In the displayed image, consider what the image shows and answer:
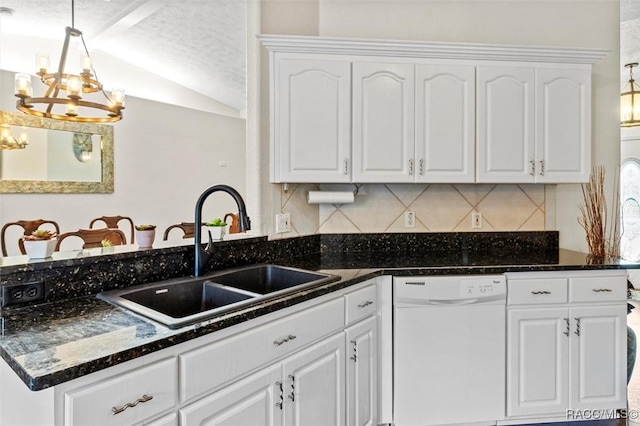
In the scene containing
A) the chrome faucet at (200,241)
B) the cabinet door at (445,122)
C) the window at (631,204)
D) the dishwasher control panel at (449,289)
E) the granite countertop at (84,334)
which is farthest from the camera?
the window at (631,204)

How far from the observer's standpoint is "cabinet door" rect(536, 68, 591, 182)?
2463 mm

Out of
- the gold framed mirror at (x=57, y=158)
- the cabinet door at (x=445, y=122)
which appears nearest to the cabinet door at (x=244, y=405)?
the cabinet door at (x=445, y=122)

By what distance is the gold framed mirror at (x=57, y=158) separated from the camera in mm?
4438

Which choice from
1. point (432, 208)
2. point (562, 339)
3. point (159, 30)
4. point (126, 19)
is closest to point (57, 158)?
point (126, 19)

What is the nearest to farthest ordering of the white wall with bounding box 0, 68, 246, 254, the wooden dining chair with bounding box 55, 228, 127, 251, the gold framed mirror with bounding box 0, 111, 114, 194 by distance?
the wooden dining chair with bounding box 55, 228, 127, 251 → the gold framed mirror with bounding box 0, 111, 114, 194 → the white wall with bounding box 0, 68, 246, 254

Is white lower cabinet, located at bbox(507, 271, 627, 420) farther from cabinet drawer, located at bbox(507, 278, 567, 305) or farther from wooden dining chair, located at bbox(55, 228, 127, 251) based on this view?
wooden dining chair, located at bbox(55, 228, 127, 251)

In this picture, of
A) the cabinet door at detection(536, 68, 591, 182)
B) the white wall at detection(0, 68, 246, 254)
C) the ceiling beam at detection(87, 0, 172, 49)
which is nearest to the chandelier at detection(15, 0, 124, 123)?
the ceiling beam at detection(87, 0, 172, 49)

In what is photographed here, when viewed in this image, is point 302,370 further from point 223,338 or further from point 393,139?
point 393,139

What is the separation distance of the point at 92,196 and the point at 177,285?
4.15 m

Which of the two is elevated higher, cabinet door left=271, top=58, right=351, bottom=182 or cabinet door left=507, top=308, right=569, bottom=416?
cabinet door left=271, top=58, right=351, bottom=182

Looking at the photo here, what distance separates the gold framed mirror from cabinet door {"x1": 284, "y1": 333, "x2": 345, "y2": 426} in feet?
14.4

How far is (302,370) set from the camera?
5.11 ft

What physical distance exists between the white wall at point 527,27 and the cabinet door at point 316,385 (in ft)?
6.66

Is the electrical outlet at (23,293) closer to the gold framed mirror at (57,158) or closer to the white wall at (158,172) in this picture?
the gold framed mirror at (57,158)
